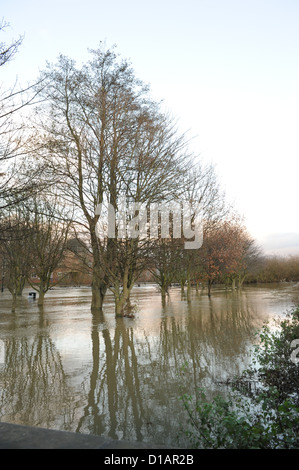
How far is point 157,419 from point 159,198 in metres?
12.9

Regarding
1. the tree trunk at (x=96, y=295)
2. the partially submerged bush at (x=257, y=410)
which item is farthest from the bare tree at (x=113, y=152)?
the partially submerged bush at (x=257, y=410)

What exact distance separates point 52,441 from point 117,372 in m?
4.85

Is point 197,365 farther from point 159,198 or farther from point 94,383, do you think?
point 159,198

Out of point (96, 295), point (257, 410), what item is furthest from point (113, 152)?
point (257, 410)

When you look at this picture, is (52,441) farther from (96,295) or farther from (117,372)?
A: (96,295)

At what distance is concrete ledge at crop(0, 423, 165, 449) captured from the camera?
8.38 feet

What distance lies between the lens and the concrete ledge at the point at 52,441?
2.55 m

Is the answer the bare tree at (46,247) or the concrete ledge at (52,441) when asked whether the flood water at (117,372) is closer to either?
the concrete ledge at (52,441)

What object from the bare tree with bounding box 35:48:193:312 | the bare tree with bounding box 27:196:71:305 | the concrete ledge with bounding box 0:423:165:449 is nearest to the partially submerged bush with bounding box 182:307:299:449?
the concrete ledge with bounding box 0:423:165:449

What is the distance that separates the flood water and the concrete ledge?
164cm

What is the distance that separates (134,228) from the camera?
55.4 feet

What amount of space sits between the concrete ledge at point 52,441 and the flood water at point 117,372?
1640 millimetres

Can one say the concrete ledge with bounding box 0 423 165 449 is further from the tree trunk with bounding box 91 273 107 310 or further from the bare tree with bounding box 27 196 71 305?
the bare tree with bounding box 27 196 71 305

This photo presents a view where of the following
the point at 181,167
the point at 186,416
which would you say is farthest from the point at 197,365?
the point at 181,167
